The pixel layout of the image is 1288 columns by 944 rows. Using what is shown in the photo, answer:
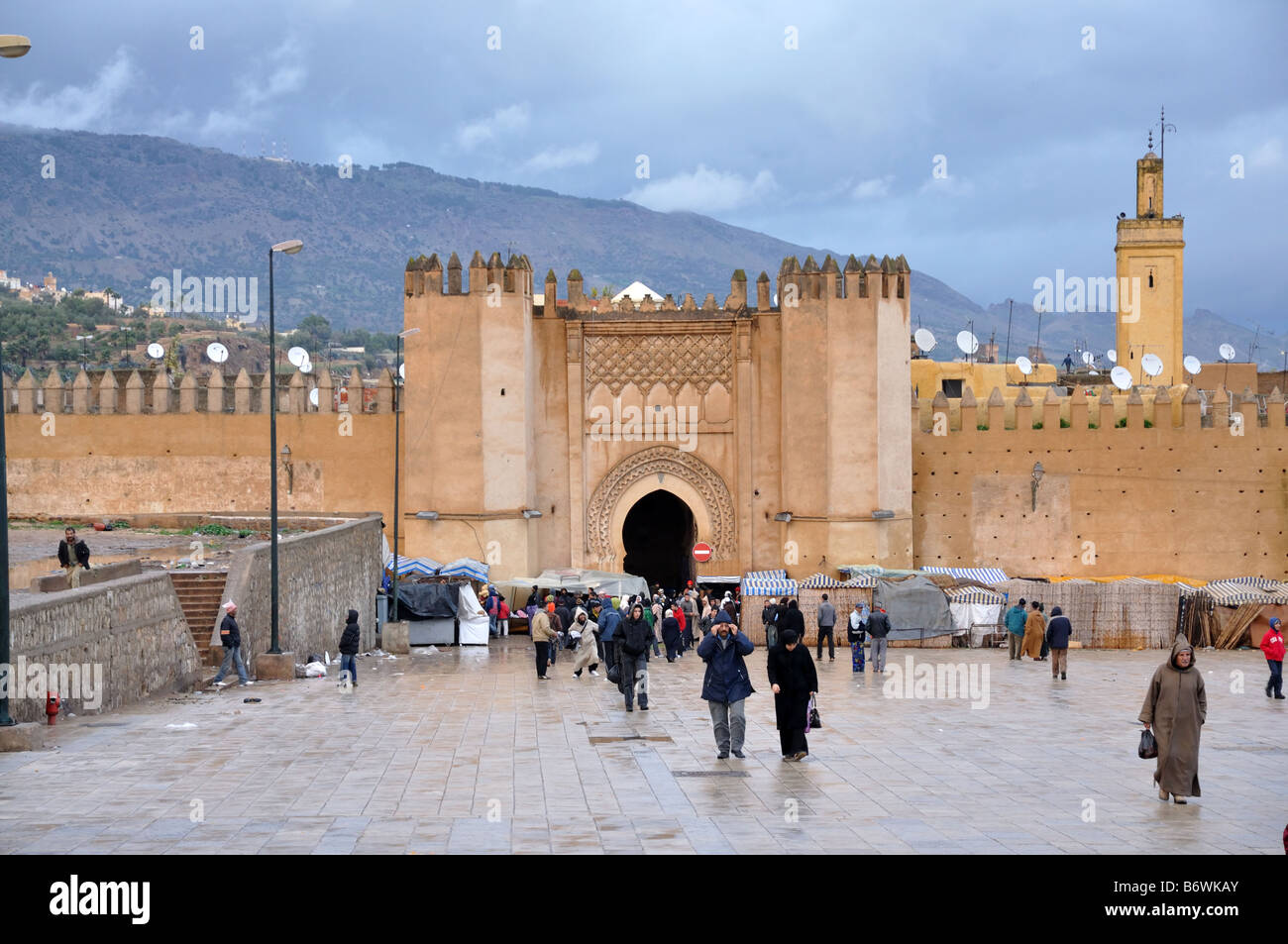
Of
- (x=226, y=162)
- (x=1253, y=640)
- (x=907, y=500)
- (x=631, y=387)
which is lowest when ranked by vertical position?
(x=1253, y=640)

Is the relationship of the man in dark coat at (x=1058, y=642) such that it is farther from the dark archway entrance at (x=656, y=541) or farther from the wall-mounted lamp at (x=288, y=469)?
the wall-mounted lamp at (x=288, y=469)

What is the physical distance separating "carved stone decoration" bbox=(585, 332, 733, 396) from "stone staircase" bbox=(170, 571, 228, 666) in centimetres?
1294

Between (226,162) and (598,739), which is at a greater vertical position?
(226,162)

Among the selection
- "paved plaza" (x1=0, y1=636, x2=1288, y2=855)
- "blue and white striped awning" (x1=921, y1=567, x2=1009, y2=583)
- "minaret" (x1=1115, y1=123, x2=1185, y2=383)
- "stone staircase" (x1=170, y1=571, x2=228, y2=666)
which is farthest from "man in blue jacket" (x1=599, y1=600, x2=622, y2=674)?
"minaret" (x1=1115, y1=123, x2=1185, y2=383)

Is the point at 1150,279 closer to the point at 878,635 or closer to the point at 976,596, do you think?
the point at 976,596

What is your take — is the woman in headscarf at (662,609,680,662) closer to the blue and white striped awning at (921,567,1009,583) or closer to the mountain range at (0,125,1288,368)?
the blue and white striped awning at (921,567,1009,583)

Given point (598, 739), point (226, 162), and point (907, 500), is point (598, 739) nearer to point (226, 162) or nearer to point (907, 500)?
point (907, 500)

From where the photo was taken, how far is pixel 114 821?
8.96 metres

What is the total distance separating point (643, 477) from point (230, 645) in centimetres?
1462

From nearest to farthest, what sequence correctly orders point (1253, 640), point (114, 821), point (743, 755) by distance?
point (114, 821), point (743, 755), point (1253, 640)
